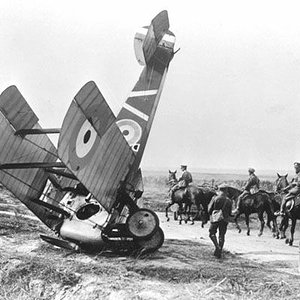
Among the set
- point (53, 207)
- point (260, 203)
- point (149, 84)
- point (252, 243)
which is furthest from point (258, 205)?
point (53, 207)

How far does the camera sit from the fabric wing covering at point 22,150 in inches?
381

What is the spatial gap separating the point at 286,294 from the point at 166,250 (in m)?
4.54

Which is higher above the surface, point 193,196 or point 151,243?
point 193,196

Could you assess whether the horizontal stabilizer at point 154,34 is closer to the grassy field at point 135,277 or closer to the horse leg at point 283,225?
the grassy field at point 135,277

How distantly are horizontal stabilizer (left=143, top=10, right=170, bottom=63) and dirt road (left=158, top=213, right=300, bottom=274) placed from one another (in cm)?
560

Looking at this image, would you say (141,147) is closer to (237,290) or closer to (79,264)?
(79,264)

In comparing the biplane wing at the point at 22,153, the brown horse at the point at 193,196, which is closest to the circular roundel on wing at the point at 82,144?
the biplane wing at the point at 22,153

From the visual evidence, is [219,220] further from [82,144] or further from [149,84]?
[149,84]

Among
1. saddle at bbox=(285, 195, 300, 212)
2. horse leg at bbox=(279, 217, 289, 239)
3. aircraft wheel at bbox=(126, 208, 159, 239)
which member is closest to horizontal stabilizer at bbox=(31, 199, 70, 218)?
aircraft wheel at bbox=(126, 208, 159, 239)

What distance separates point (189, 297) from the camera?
6766 mm

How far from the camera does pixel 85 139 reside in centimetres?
833

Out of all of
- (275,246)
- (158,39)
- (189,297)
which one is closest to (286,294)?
(189,297)

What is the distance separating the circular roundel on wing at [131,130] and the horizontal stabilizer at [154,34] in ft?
5.76

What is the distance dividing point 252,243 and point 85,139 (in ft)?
23.9
